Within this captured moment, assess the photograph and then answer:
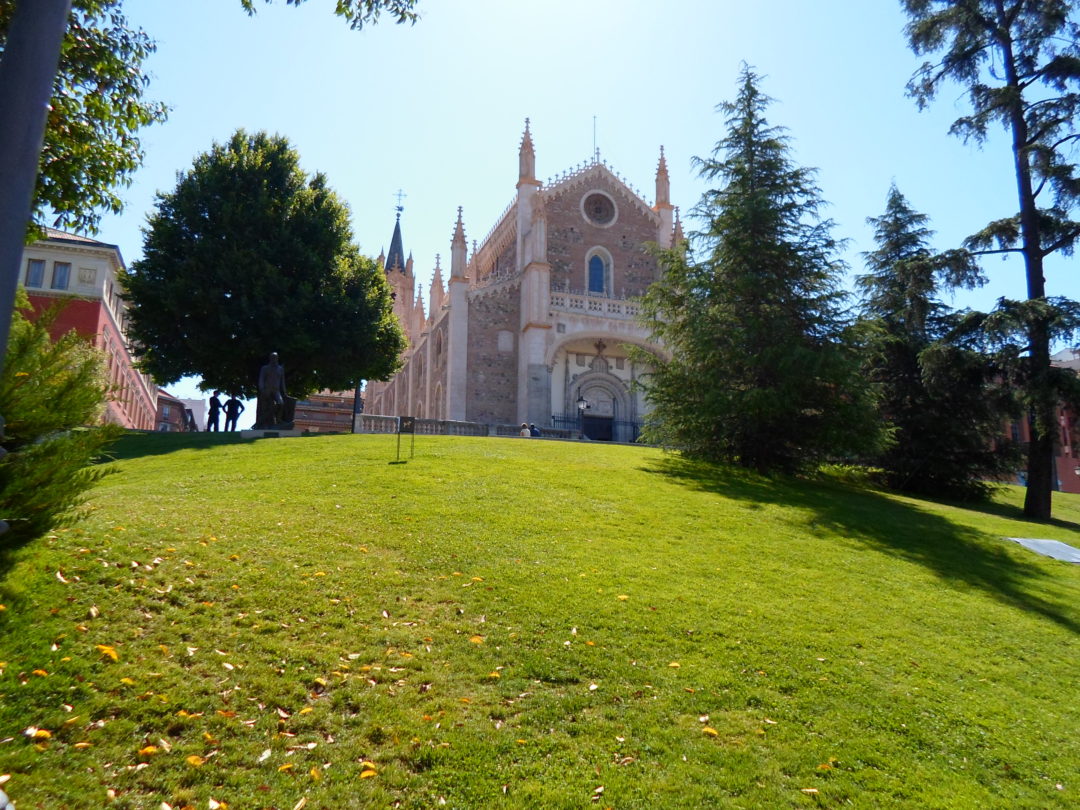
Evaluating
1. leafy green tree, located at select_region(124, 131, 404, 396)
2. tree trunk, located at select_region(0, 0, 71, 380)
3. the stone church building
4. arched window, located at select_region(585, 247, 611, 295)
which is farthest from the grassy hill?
arched window, located at select_region(585, 247, 611, 295)

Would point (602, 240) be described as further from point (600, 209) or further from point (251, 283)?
point (251, 283)

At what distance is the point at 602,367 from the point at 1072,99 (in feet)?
75.8

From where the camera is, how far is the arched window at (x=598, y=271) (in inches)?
1622

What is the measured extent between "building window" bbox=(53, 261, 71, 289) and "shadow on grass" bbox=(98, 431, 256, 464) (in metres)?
17.8

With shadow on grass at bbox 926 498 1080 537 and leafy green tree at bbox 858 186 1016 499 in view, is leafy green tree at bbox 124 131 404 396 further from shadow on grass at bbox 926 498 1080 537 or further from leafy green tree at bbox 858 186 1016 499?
shadow on grass at bbox 926 498 1080 537

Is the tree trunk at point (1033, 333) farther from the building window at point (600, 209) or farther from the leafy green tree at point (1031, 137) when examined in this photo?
the building window at point (600, 209)

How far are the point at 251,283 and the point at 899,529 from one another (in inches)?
840

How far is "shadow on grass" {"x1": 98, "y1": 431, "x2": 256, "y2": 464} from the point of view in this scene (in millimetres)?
16438

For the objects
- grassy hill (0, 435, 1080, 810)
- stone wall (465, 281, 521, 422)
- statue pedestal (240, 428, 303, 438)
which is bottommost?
grassy hill (0, 435, 1080, 810)

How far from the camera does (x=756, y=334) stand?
16.9 m

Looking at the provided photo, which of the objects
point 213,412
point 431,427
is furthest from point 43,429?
point 213,412

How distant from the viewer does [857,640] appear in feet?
22.9

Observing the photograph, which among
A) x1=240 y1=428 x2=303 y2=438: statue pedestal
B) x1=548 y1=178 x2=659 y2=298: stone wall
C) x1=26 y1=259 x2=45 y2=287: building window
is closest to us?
x1=240 y1=428 x2=303 y2=438: statue pedestal

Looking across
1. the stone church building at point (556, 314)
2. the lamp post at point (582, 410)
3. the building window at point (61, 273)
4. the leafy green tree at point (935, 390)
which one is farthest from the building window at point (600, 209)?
the building window at point (61, 273)
